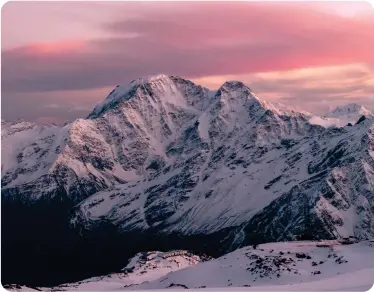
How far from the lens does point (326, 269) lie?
146875 millimetres

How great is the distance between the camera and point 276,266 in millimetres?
149750

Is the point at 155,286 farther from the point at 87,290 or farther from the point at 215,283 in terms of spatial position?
the point at 87,290

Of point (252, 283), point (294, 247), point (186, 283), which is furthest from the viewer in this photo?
point (294, 247)

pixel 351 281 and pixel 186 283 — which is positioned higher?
pixel 351 281

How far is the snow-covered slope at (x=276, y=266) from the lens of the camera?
5664 inches

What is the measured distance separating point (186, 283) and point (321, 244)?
37.7 meters

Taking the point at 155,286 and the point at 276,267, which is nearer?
the point at 276,267

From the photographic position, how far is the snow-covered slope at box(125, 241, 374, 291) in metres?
144

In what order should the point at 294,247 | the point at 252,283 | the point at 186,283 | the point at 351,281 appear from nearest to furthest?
1. the point at 351,281
2. the point at 252,283
3. the point at 186,283
4. the point at 294,247

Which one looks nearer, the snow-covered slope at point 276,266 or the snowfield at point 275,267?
the snowfield at point 275,267

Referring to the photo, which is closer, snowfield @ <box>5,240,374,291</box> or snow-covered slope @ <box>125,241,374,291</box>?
snowfield @ <box>5,240,374,291</box>

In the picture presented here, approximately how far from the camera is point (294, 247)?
557 ft

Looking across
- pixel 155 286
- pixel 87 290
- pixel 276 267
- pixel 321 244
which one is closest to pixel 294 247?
pixel 321 244

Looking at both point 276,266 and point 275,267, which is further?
point 276,266
